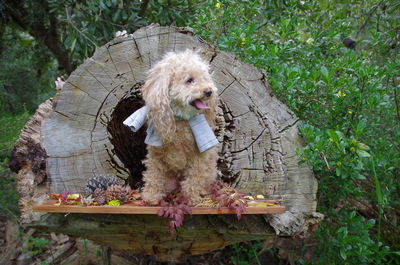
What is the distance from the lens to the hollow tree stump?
2.03 metres

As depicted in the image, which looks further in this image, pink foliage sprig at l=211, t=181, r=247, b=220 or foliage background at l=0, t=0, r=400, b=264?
foliage background at l=0, t=0, r=400, b=264

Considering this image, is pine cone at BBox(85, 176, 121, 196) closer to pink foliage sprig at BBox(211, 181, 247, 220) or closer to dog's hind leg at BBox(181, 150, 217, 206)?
dog's hind leg at BBox(181, 150, 217, 206)

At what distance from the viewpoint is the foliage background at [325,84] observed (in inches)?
85.0

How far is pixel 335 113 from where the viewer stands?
2.36 metres

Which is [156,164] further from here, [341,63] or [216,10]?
[216,10]

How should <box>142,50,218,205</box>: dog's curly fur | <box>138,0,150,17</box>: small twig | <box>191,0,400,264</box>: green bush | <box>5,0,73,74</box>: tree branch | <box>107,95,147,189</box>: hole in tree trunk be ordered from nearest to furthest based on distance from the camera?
<box>142,50,218,205</box>: dog's curly fur → <box>191,0,400,264</box>: green bush → <box>107,95,147,189</box>: hole in tree trunk → <box>138,0,150,17</box>: small twig → <box>5,0,73,74</box>: tree branch

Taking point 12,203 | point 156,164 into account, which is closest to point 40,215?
point 156,164

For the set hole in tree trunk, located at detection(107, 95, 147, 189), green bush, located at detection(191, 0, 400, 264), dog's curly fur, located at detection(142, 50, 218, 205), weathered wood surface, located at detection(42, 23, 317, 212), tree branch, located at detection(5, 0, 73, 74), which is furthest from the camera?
tree branch, located at detection(5, 0, 73, 74)

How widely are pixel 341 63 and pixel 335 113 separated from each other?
34 centimetres

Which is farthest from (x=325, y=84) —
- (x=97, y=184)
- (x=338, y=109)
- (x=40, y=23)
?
(x=40, y=23)

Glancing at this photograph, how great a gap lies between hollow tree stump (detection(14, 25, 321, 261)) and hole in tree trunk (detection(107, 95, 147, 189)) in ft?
0.29

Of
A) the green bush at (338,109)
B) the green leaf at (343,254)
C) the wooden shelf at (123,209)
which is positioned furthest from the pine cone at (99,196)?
the green leaf at (343,254)

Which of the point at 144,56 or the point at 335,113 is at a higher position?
the point at 144,56

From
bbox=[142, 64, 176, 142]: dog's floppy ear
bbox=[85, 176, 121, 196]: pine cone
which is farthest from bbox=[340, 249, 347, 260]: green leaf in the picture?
bbox=[85, 176, 121, 196]: pine cone
